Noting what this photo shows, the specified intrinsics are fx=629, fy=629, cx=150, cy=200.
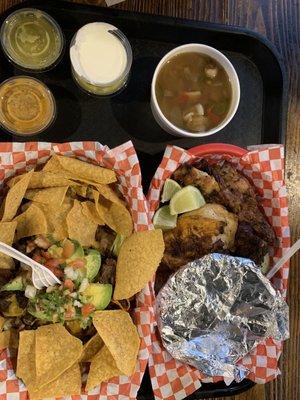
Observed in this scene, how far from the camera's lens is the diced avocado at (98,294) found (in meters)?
1.98

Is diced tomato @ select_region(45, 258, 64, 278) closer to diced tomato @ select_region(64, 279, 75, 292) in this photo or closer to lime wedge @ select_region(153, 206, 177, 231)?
diced tomato @ select_region(64, 279, 75, 292)

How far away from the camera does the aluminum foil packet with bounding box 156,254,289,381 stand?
2018 mm

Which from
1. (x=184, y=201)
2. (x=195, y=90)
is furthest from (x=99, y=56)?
(x=184, y=201)

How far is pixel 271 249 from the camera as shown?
7.18 feet

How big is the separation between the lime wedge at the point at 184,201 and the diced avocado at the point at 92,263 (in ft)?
0.93

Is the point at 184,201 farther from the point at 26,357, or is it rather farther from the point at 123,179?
the point at 26,357

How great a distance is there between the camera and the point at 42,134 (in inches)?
83.7

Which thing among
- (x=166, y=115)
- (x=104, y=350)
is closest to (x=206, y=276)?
(x=104, y=350)

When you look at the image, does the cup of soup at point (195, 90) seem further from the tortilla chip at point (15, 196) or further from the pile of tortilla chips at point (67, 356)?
the pile of tortilla chips at point (67, 356)

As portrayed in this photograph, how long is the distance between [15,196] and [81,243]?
0.26m

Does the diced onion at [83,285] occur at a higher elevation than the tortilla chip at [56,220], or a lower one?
lower

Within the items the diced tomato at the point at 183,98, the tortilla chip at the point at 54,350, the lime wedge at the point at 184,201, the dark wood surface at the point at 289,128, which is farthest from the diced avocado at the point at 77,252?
the dark wood surface at the point at 289,128

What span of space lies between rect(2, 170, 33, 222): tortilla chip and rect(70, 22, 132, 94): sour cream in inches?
15.2

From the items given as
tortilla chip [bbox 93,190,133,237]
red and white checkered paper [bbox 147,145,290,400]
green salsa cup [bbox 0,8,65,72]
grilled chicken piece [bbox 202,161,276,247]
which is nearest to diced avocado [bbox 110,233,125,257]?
tortilla chip [bbox 93,190,133,237]
